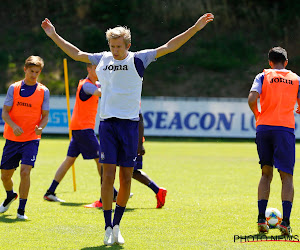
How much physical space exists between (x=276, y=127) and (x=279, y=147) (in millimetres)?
214

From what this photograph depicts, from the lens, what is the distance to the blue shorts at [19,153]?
7350 mm

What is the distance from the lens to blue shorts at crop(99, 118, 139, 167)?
5922 mm

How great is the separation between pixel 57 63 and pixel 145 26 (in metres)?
6.75

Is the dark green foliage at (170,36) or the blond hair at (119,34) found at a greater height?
the dark green foliage at (170,36)

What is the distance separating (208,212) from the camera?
25.9ft

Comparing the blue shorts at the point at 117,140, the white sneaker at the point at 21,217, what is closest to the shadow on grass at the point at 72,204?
the white sneaker at the point at 21,217

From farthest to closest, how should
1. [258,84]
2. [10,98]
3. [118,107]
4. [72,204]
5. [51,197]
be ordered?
[51,197] < [72,204] < [10,98] < [258,84] < [118,107]

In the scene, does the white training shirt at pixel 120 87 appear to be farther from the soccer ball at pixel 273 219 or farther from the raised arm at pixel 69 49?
the soccer ball at pixel 273 219

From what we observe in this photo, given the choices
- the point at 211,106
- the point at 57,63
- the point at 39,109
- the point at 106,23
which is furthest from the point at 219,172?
the point at 106,23

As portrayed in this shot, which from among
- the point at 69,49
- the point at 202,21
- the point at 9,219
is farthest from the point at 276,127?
the point at 9,219

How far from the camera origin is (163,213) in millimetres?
7867

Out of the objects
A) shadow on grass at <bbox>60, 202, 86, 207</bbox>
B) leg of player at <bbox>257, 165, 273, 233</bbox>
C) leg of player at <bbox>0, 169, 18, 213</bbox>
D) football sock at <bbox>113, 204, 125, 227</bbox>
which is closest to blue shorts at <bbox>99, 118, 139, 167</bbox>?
football sock at <bbox>113, 204, 125, 227</bbox>

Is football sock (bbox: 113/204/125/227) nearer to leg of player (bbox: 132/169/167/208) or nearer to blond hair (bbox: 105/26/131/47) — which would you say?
blond hair (bbox: 105/26/131/47)

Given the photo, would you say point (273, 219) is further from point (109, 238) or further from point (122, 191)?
point (109, 238)
